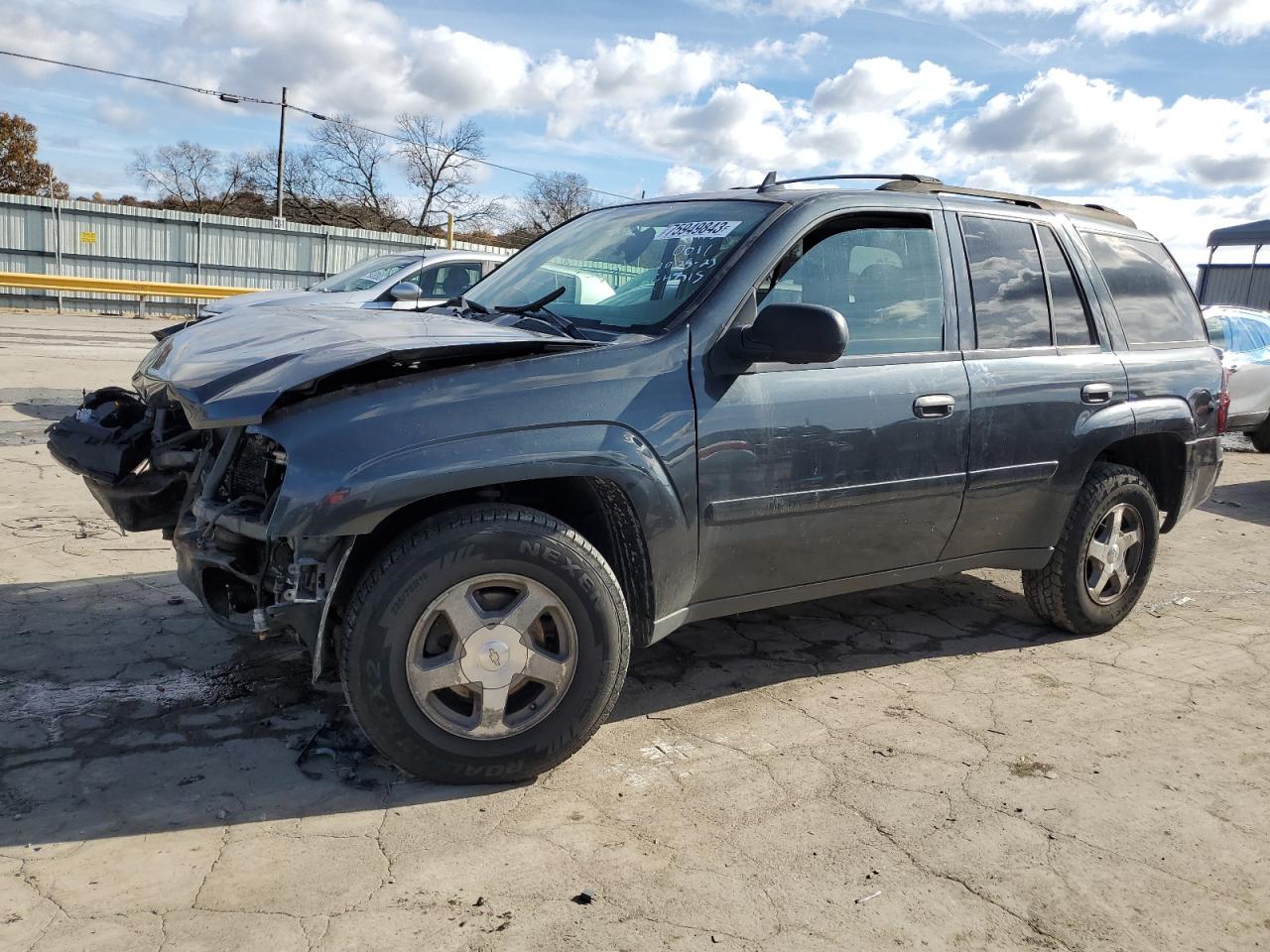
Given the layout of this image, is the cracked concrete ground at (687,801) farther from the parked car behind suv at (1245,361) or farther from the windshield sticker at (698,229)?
the parked car behind suv at (1245,361)

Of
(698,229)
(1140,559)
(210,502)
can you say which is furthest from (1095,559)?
(210,502)

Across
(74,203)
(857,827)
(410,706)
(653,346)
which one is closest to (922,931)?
(857,827)

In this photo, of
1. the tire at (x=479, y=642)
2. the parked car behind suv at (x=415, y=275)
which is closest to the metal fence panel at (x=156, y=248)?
the parked car behind suv at (x=415, y=275)

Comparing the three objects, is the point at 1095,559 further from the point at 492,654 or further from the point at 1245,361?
the point at 1245,361

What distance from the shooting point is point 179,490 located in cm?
350

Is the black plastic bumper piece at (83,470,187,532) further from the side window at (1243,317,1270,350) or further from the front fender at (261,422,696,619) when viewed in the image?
the side window at (1243,317,1270,350)

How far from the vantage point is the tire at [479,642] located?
2783mm

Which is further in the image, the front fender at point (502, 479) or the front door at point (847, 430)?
the front door at point (847, 430)

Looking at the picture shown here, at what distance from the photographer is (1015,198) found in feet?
14.7

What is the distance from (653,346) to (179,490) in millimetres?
1720

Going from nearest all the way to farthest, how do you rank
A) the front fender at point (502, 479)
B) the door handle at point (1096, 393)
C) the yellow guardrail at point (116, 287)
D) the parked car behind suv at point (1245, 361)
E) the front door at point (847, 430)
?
the front fender at point (502, 479) → the front door at point (847, 430) → the door handle at point (1096, 393) → the parked car behind suv at point (1245, 361) → the yellow guardrail at point (116, 287)

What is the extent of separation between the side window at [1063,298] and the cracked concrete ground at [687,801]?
Answer: 1390 mm

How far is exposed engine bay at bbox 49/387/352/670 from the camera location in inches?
110

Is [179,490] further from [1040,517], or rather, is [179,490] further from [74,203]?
[74,203]
